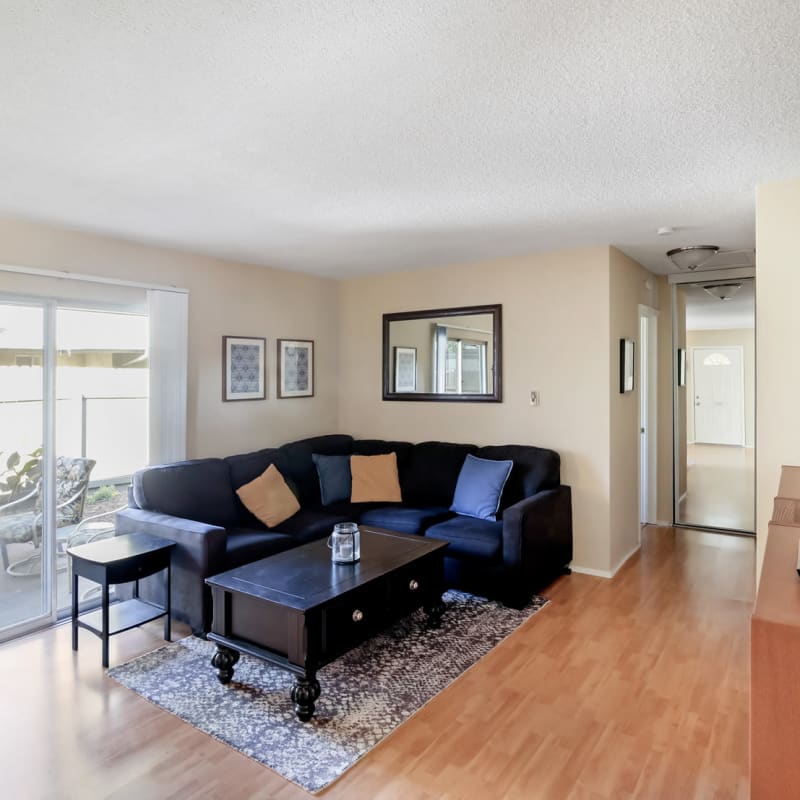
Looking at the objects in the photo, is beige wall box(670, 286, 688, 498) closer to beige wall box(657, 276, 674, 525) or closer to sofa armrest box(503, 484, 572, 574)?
beige wall box(657, 276, 674, 525)

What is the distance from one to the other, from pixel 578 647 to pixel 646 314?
3244 millimetres

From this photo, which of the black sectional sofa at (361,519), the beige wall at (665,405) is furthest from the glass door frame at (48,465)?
the beige wall at (665,405)

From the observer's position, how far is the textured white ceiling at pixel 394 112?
1563 mm

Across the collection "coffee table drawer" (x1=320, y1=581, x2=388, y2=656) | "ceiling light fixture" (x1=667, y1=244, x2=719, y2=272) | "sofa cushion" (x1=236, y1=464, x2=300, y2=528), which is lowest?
"coffee table drawer" (x1=320, y1=581, x2=388, y2=656)

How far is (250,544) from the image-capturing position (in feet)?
11.4

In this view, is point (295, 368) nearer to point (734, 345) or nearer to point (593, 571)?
point (593, 571)

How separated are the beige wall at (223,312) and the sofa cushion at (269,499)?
2.00 feet

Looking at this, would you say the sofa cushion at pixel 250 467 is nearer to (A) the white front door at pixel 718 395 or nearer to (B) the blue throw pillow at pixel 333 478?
(B) the blue throw pillow at pixel 333 478

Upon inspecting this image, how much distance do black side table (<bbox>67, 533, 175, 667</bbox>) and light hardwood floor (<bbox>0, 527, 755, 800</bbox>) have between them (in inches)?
5.3

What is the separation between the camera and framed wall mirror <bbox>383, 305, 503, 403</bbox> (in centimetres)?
471

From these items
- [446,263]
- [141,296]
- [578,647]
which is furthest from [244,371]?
[578,647]

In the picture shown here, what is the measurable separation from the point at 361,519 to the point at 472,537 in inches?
36.9

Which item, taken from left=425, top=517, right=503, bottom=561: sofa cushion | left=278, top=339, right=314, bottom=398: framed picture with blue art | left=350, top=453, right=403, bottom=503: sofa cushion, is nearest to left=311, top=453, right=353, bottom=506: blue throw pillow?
left=350, top=453, right=403, bottom=503: sofa cushion

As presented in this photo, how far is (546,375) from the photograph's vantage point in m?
4.43
